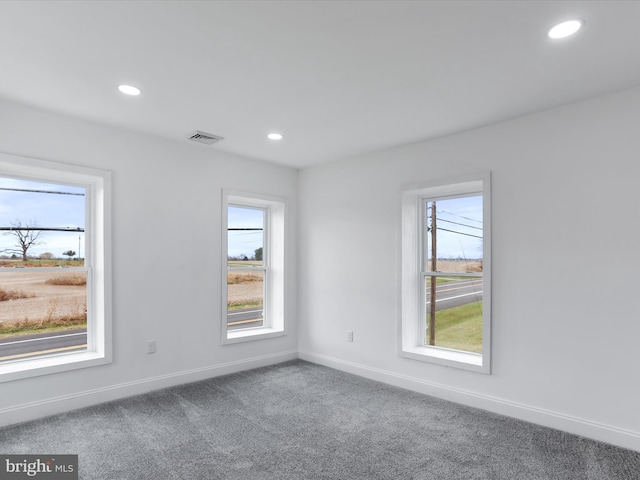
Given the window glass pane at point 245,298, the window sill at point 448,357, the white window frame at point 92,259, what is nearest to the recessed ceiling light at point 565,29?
the window sill at point 448,357

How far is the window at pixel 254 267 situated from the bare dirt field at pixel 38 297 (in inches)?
57.6

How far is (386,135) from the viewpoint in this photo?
11.9ft

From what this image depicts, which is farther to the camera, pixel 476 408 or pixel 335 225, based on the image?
pixel 335 225

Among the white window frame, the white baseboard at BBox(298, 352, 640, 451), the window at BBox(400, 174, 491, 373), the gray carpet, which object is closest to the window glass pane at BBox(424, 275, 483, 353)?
the window at BBox(400, 174, 491, 373)

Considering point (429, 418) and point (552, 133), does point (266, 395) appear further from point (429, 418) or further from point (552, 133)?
point (552, 133)

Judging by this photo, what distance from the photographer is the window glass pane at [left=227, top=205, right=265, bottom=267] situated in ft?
14.9

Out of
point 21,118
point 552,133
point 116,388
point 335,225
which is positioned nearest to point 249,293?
point 335,225

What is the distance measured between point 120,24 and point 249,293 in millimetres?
3295

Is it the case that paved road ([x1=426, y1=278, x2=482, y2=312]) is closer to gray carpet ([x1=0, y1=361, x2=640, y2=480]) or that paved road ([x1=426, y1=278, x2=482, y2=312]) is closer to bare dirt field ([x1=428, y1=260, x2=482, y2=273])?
bare dirt field ([x1=428, y1=260, x2=482, y2=273])

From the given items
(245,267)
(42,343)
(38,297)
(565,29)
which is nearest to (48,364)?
(42,343)

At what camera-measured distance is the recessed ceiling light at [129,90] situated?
2619 millimetres

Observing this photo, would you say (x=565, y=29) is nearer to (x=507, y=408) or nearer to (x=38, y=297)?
(x=507, y=408)

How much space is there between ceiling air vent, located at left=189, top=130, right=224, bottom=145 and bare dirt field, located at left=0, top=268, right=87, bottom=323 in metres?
1.69

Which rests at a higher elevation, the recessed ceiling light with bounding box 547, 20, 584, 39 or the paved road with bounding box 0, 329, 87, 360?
the recessed ceiling light with bounding box 547, 20, 584, 39
